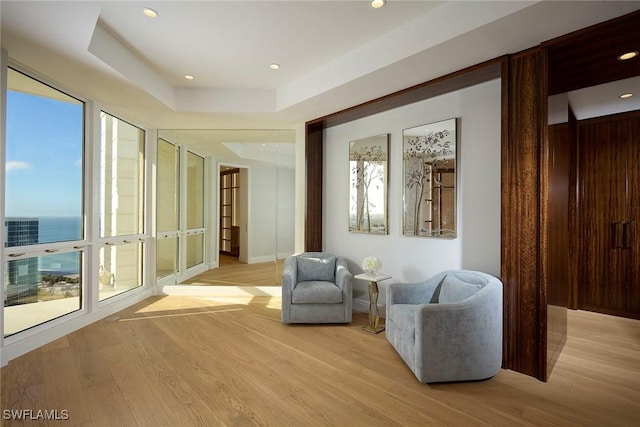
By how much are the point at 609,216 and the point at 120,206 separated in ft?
21.9

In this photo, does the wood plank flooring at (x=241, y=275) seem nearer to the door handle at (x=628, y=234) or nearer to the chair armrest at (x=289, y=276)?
the chair armrest at (x=289, y=276)

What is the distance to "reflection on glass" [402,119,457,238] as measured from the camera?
3475mm

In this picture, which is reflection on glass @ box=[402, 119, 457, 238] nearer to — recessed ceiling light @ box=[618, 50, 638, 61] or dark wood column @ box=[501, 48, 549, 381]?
dark wood column @ box=[501, 48, 549, 381]

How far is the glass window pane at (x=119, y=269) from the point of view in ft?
13.9

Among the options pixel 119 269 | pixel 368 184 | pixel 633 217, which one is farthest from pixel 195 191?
pixel 633 217

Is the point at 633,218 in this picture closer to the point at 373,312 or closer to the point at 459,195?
the point at 459,195

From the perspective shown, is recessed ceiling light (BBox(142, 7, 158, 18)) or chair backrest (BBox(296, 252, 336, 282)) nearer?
recessed ceiling light (BBox(142, 7, 158, 18))

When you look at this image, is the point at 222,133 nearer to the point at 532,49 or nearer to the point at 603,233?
the point at 532,49

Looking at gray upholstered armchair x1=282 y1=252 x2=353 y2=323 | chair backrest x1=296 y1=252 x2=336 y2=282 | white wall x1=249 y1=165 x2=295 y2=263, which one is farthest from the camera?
white wall x1=249 y1=165 x2=295 y2=263

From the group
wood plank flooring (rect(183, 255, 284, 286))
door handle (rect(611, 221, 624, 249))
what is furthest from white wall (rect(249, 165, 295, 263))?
door handle (rect(611, 221, 624, 249))

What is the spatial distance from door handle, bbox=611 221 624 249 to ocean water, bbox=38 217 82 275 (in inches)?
262

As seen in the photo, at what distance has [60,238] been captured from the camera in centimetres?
355

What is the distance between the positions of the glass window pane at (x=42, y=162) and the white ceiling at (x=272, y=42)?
0.24 m

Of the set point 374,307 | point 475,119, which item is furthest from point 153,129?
point 475,119
